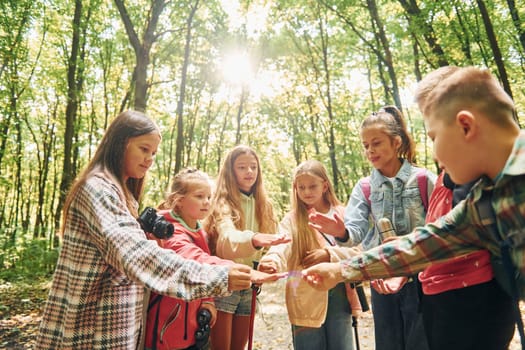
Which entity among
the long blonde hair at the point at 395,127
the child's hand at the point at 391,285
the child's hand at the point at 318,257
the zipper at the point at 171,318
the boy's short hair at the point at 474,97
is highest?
the long blonde hair at the point at 395,127

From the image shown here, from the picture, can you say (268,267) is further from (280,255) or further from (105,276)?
(105,276)

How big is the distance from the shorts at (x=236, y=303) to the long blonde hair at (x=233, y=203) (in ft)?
1.60

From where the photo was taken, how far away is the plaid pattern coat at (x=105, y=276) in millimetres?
1533

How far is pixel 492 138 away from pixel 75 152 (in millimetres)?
15184

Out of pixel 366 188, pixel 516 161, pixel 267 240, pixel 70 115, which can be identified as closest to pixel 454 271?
pixel 516 161

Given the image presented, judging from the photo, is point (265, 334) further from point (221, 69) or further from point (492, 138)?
point (221, 69)

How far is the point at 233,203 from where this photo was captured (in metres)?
3.26

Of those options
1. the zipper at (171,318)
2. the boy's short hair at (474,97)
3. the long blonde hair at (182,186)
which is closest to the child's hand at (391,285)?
the boy's short hair at (474,97)

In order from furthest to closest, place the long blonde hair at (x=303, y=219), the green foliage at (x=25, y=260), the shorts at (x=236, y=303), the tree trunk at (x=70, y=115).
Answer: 1. the tree trunk at (x=70, y=115)
2. the green foliage at (x=25, y=260)
3. the shorts at (x=236, y=303)
4. the long blonde hair at (x=303, y=219)

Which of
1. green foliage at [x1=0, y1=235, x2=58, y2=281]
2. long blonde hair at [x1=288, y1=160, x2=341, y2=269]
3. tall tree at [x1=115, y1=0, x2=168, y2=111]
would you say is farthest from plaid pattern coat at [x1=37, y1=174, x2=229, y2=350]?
green foliage at [x1=0, y1=235, x2=58, y2=281]

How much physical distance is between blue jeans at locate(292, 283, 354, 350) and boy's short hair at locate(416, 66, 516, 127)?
74.1 inches

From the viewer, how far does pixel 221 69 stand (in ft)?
66.4

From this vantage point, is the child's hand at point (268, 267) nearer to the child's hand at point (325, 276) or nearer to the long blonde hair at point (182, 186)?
the child's hand at point (325, 276)

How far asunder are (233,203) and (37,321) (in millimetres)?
5718
